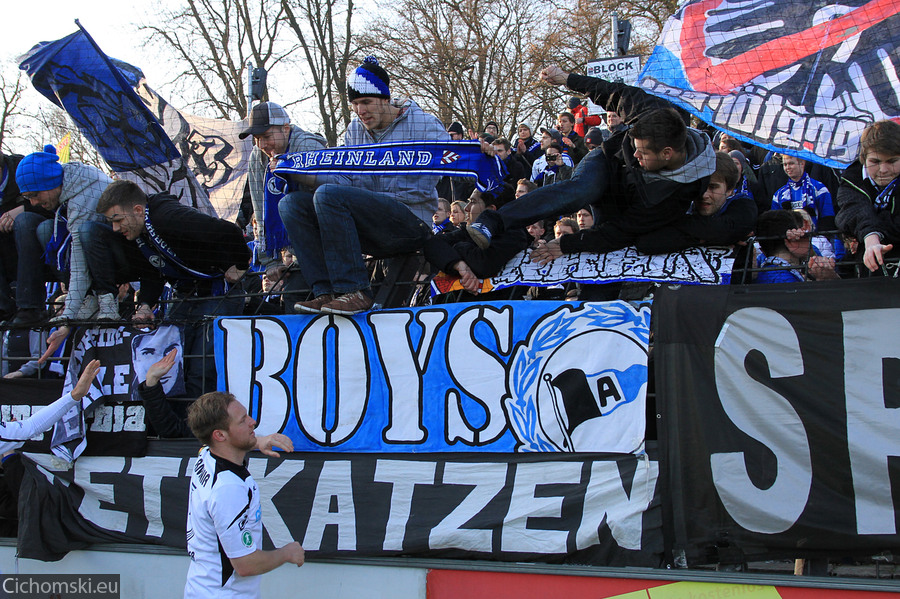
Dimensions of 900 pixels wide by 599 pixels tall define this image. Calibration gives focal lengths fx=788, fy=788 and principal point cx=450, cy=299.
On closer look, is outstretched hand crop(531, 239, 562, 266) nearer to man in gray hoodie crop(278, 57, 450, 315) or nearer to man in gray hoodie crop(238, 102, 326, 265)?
man in gray hoodie crop(278, 57, 450, 315)

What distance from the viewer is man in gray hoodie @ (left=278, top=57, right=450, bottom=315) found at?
177 inches

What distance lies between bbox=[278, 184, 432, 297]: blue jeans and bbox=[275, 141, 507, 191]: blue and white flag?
191mm

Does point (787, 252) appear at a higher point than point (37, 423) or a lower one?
higher

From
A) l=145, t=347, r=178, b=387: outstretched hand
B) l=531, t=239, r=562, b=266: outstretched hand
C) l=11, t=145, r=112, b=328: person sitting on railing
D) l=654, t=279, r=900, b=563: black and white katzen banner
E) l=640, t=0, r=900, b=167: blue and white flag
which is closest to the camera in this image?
l=654, t=279, r=900, b=563: black and white katzen banner

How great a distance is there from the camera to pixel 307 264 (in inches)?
183

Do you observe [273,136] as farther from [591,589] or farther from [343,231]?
[591,589]

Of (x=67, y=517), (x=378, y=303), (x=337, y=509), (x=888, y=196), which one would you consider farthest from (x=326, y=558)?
(x=888, y=196)

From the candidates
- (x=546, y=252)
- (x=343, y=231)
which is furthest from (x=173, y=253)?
(x=546, y=252)

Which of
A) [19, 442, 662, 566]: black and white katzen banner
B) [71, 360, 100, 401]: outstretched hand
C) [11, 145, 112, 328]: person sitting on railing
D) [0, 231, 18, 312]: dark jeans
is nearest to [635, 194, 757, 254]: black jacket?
[19, 442, 662, 566]: black and white katzen banner

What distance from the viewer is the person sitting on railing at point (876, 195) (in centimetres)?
367

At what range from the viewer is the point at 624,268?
425 centimetres

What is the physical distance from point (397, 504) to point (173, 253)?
7.85 feet

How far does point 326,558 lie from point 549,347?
5.74ft

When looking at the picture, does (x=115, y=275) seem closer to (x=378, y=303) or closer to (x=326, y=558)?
(x=378, y=303)
